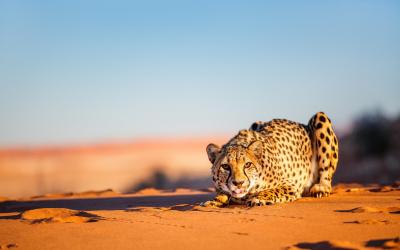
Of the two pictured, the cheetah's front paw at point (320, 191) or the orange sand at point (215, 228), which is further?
the cheetah's front paw at point (320, 191)

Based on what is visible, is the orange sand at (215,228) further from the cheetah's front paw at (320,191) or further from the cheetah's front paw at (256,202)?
the cheetah's front paw at (320,191)

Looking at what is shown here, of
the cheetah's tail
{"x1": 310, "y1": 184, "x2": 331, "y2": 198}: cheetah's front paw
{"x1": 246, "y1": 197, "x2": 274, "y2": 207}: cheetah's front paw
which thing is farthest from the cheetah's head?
the cheetah's tail

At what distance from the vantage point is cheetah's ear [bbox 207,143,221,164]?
7.48m

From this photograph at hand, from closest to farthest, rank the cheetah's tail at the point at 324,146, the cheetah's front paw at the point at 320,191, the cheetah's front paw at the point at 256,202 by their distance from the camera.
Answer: the cheetah's front paw at the point at 256,202 → the cheetah's front paw at the point at 320,191 → the cheetah's tail at the point at 324,146

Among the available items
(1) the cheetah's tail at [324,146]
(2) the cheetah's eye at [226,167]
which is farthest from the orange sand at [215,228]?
(1) the cheetah's tail at [324,146]

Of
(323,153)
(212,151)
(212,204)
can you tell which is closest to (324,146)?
(323,153)

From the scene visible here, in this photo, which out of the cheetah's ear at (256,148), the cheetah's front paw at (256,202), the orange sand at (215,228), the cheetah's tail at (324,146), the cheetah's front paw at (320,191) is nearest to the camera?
the orange sand at (215,228)

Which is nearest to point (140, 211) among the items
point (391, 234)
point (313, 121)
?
point (391, 234)

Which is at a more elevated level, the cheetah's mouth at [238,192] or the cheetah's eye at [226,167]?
the cheetah's eye at [226,167]

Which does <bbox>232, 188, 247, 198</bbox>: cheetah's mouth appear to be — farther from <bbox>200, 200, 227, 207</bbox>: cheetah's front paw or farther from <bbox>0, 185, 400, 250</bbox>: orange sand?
<bbox>200, 200, 227, 207</bbox>: cheetah's front paw

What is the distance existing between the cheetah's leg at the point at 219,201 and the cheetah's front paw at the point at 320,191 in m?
1.81

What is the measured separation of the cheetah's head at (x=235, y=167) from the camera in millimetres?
6980

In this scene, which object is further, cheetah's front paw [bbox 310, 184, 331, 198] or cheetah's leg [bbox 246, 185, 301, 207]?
cheetah's front paw [bbox 310, 184, 331, 198]

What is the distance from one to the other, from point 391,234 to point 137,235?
7.66 feet
